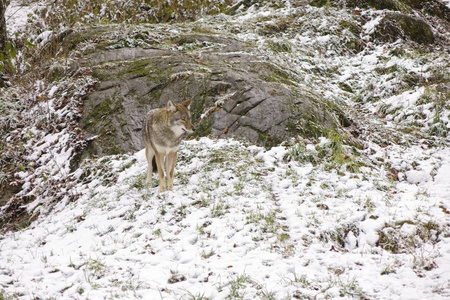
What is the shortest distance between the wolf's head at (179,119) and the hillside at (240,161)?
1076mm

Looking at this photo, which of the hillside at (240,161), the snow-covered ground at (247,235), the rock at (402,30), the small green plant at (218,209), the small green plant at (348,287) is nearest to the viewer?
the small green plant at (348,287)

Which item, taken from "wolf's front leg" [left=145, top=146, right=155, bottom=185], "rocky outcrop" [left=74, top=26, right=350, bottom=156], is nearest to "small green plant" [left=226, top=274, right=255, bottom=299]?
"wolf's front leg" [left=145, top=146, right=155, bottom=185]

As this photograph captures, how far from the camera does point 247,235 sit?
540 centimetres

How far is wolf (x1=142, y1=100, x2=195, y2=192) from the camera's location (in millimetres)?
7113

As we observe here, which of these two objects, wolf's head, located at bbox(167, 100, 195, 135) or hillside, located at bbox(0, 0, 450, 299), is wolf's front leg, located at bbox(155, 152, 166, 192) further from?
wolf's head, located at bbox(167, 100, 195, 135)

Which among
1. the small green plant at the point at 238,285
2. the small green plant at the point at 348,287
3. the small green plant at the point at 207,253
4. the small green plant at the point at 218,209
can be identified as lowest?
the small green plant at the point at 218,209

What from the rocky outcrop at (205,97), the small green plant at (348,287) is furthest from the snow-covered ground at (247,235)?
the rocky outcrop at (205,97)

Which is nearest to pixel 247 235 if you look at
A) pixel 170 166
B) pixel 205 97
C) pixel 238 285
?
pixel 238 285

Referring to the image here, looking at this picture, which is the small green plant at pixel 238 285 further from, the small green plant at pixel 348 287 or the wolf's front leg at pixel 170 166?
the wolf's front leg at pixel 170 166

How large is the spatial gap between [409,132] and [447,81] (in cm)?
308

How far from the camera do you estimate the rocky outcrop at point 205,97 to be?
29.3ft

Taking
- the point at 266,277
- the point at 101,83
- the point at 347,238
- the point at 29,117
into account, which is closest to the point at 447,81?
the point at 347,238

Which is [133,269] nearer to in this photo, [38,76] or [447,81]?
[38,76]

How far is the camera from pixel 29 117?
34.4 ft
